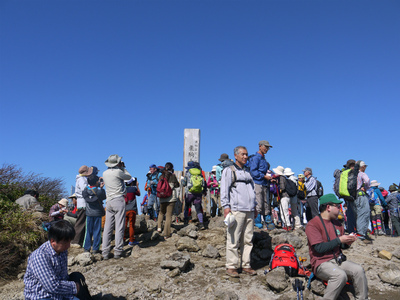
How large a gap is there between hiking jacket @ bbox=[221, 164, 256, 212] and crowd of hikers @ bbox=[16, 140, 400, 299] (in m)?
0.02

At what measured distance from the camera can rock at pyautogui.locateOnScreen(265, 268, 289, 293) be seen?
16.3 ft

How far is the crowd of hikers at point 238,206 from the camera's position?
442cm

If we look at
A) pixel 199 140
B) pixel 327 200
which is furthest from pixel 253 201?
pixel 199 140

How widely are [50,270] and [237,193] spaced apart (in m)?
3.39

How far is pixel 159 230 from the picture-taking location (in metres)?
8.30

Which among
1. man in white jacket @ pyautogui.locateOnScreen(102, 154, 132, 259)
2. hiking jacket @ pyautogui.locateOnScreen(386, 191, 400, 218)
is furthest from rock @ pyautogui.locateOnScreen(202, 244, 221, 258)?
hiking jacket @ pyautogui.locateOnScreen(386, 191, 400, 218)

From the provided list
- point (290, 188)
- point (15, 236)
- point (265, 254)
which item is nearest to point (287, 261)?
point (265, 254)

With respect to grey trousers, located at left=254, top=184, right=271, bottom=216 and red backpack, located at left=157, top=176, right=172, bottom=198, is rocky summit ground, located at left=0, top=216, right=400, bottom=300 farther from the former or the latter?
red backpack, located at left=157, top=176, right=172, bottom=198

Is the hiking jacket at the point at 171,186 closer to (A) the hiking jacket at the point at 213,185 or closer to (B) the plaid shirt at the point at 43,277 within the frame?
(A) the hiking jacket at the point at 213,185

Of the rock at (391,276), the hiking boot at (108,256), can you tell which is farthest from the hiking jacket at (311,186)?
the hiking boot at (108,256)

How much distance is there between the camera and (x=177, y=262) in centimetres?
586

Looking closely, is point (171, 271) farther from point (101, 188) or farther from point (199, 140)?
point (199, 140)

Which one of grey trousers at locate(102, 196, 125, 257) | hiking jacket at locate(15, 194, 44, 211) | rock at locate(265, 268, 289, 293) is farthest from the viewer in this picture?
hiking jacket at locate(15, 194, 44, 211)

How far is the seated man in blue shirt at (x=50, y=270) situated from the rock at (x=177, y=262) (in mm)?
2520
